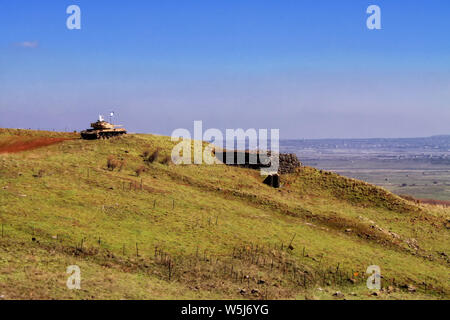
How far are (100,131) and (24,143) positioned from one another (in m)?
8.11

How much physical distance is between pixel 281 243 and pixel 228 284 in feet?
20.4

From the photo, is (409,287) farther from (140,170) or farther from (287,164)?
(140,170)

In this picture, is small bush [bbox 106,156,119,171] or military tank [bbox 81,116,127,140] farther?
military tank [bbox 81,116,127,140]

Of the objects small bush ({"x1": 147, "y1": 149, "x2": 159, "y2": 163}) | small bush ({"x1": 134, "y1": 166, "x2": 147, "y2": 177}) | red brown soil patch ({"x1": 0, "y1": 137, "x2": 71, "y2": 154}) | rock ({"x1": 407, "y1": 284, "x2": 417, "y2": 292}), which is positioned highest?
red brown soil patch ({"x1": 0, "y1": 137, "x2": 71, "y2": 154})

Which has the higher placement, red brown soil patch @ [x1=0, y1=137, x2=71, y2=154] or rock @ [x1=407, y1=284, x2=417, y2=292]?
red brown soil patch @ [x1=0, y1=137, x2=71, y2=154]

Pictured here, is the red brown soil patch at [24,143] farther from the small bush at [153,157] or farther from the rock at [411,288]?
the rock at [411,288]

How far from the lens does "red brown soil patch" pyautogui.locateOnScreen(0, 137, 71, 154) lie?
44250mm

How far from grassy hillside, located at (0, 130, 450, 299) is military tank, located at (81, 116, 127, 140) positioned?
6.78m

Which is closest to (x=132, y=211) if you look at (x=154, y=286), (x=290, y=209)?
(x=154, y=286)

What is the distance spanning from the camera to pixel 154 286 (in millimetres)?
18094

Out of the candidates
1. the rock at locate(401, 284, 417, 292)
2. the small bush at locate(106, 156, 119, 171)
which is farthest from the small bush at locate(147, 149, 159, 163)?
the rock at locate(401, 284, 417, 292)

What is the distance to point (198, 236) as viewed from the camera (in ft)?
79.9

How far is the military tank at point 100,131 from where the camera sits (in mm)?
47028

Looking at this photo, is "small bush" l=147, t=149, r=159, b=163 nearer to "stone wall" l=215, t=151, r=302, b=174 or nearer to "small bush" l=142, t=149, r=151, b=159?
"small bush" l=142, t=149, r=151, b=159
